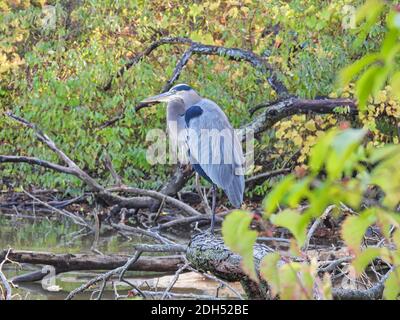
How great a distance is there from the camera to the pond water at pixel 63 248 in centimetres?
570

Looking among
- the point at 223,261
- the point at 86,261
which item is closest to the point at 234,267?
the point at 223,261

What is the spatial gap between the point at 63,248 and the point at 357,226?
631 centimetres

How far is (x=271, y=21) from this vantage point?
774cm

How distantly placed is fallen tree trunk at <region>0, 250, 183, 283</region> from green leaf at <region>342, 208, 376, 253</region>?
13.8 feet

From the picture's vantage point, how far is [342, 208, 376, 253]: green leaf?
3.78 ft

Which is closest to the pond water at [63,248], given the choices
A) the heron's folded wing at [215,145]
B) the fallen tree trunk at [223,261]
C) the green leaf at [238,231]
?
the fallen tree trunk at [223,261]

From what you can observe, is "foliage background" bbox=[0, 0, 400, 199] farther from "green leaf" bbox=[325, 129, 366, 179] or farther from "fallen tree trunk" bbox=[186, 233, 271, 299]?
"green leaf" bbox=[325, 129, 366, 179]

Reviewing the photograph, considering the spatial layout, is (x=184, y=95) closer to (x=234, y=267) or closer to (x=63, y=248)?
(x=63, y=248)

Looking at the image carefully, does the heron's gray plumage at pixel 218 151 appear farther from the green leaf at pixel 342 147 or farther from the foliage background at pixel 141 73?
the green leaf at pixel 342 147

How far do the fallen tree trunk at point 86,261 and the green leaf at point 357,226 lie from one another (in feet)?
13.8

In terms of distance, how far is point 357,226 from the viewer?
121 centimetres
